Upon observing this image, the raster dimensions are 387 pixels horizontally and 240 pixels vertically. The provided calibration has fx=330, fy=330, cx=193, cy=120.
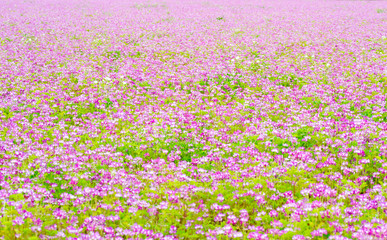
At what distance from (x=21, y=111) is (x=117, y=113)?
343 centimetres

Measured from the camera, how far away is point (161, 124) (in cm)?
1029

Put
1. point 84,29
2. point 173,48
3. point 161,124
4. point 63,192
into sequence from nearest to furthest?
point 63,192, point 161,124, point 173,48, point 84,29

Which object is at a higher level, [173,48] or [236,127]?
[173,48]

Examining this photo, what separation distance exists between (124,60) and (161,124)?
9241mm

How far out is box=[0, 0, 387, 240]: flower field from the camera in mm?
6051

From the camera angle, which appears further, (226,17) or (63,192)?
(226,17)

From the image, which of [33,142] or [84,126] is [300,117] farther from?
[33,142]

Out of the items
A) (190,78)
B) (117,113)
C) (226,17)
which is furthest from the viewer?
(226,17)

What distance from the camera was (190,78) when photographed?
590 inches

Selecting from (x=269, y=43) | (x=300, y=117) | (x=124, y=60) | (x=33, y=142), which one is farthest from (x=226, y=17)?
(x=33, y=142)

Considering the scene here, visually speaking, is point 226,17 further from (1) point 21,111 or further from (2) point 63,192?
(2) point 63,192

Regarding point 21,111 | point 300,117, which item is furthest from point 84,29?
point 300,117

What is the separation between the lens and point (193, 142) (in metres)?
9.53

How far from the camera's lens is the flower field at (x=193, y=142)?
605 cm
